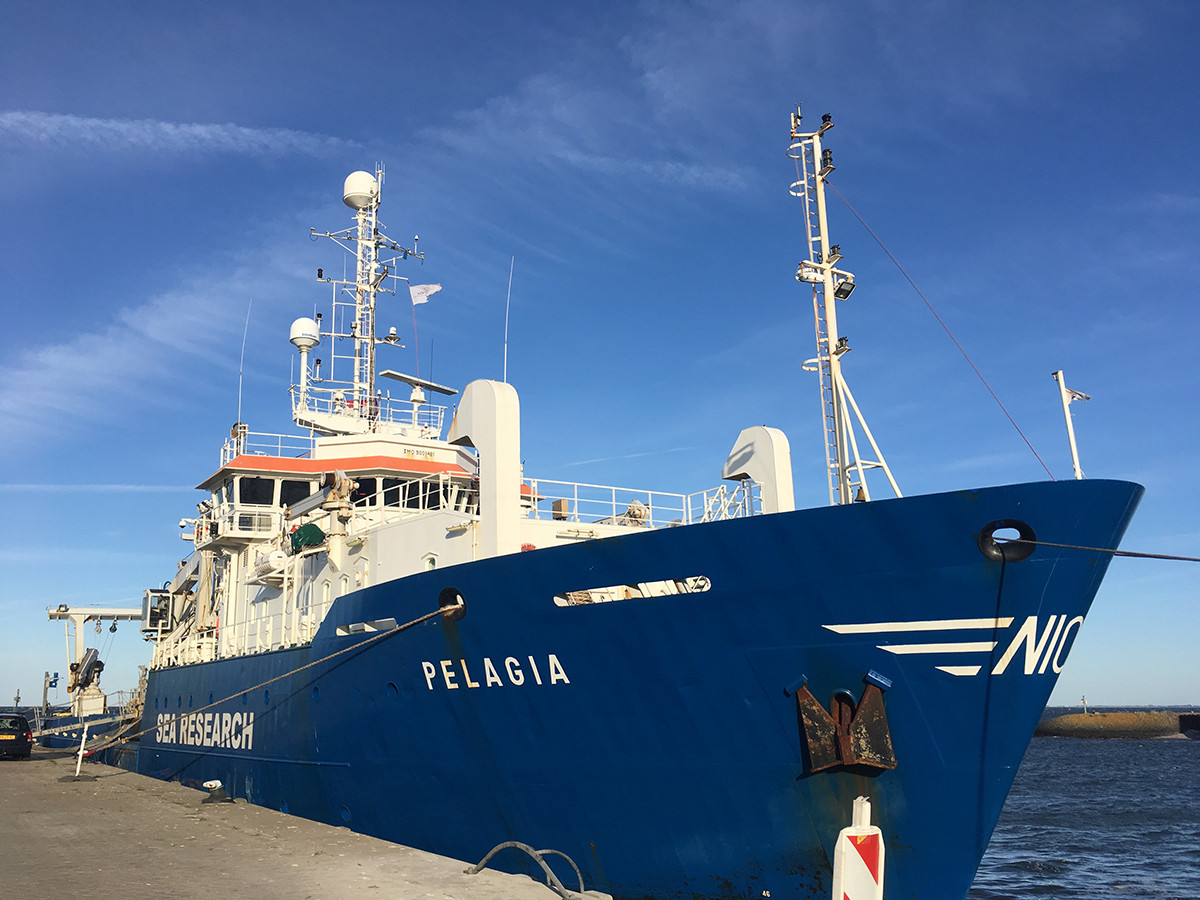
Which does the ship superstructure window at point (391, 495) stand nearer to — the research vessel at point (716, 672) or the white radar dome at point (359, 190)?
the research vessel at point (716, 672)

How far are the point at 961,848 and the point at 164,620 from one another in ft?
85.3

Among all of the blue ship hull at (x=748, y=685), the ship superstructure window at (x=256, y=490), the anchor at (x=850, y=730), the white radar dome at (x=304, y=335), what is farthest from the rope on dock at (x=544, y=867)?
the white radar dome at (x=304, y=335)

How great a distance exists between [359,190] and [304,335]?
4.09 metres

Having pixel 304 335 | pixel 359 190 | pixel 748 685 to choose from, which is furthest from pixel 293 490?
pixel 748 685

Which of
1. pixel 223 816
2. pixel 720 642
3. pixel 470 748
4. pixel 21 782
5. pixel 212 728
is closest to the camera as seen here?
pixel 720 642

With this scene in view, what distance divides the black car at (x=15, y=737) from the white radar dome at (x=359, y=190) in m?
20.6

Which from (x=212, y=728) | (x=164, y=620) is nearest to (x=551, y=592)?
(x=212, y=728)

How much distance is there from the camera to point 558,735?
1010cm

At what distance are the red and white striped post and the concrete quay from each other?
4236 mm

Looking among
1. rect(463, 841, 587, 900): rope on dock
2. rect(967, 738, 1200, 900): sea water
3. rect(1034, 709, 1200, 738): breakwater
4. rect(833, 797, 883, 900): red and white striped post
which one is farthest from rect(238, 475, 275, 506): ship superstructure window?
rect(1034, 709, 1200, 738): breakwater

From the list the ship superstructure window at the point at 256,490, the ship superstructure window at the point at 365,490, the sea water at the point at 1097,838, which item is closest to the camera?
the ship superstructure window at the point at 365,490

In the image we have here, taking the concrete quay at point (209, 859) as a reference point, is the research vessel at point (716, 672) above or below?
above

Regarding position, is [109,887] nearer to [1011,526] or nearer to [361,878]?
[361,878]

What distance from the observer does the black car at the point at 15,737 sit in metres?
28.8
